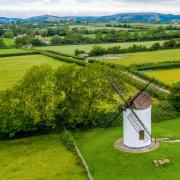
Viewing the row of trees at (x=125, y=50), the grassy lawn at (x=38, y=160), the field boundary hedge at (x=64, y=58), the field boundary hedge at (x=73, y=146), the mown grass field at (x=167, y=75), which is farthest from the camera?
the row of trees at (x=125, y=50)

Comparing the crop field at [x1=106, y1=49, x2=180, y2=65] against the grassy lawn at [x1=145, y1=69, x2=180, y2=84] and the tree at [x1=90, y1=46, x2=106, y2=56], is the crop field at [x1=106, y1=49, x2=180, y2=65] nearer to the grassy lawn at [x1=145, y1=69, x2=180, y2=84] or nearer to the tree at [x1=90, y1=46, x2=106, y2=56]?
the tree at [x1=90, y1=46, x2=106, y2=56]

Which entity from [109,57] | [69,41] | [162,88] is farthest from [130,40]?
[162,88]

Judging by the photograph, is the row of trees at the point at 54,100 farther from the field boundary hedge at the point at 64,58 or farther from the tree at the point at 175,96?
the field boundary hedge at the point at 64,58

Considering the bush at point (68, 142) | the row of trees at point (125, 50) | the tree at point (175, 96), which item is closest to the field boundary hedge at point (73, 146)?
the bush at point (68, 142)

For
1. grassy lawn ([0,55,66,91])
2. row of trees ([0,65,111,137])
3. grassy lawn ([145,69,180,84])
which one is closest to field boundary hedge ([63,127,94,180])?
row of trees ([0,65,111,137])

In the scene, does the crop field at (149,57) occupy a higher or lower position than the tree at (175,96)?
lower

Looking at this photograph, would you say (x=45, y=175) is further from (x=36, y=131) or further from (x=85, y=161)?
(x=36, y=131)

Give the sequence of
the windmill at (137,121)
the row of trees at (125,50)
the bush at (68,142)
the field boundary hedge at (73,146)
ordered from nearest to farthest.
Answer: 1. the field boundary hedge at (73,146)
2. the windmill at (137,121)
3. the bush at (68,142)
4. the row of trees at (125,50)

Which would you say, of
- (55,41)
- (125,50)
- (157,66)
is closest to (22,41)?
(55,41)
